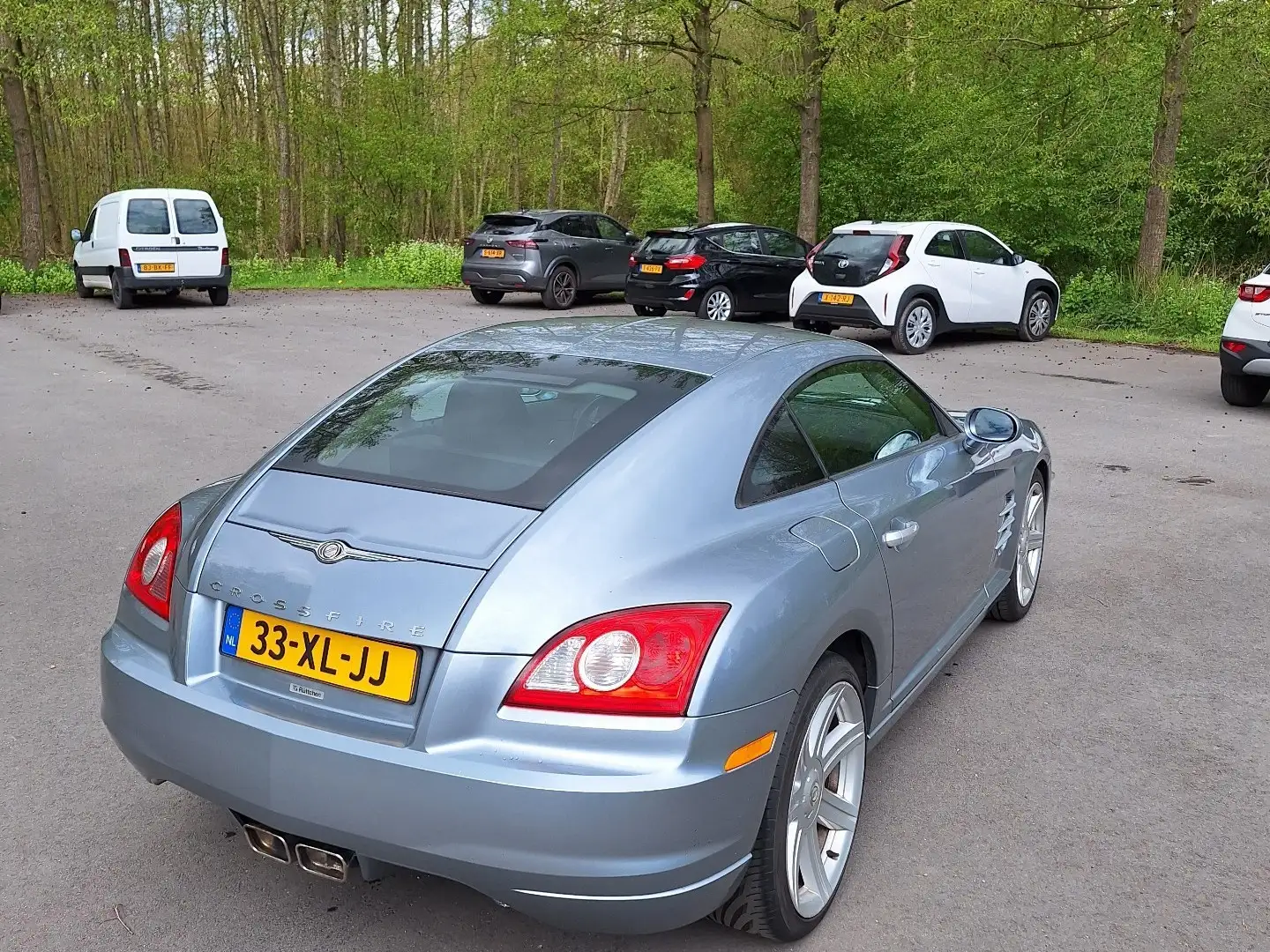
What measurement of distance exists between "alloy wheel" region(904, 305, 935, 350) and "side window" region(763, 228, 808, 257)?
4007 millimetres

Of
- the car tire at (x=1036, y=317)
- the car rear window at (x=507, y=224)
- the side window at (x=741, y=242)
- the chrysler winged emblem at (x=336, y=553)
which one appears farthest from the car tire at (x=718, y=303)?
the chrysler winged emblem at (x=336, y=553)

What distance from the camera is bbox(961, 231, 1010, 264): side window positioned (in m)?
15.7

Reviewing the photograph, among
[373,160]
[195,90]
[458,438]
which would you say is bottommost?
[458,438]

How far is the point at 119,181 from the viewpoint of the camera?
38500 millimetres

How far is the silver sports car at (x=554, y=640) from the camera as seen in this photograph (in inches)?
94.8

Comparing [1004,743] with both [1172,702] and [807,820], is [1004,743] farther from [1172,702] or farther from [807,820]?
[807,820]

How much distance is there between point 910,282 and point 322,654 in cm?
1327

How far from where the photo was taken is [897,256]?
1488 centimetres

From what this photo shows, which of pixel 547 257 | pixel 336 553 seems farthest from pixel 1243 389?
pixel 547 257

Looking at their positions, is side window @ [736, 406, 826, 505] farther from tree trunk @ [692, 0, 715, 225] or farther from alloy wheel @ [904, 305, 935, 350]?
→ tree trunk @ [692, 0, 715, 225]

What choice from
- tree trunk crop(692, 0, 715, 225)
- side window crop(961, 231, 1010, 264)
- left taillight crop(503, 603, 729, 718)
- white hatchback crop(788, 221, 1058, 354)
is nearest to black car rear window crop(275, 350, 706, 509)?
left taillight crop(503, 603, 729, 718)

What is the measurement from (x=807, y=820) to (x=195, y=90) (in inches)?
1616

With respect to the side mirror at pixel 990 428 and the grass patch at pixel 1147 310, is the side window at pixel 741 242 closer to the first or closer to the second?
the grass patch at pixel 1147 310

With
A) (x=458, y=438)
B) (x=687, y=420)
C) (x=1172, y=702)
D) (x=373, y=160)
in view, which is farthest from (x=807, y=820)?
(x=373, y=160)
